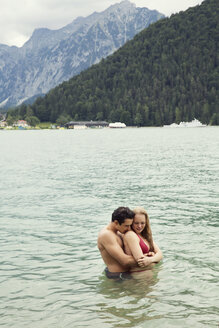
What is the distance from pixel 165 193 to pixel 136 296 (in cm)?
2113

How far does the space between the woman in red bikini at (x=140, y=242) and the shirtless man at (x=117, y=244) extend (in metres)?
0.18

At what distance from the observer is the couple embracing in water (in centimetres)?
1305

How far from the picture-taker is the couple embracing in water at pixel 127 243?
13047 mm

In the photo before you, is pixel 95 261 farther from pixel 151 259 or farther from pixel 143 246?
pixel 151 259

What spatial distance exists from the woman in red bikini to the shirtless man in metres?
0.18

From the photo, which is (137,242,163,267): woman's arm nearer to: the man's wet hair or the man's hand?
the man's hand

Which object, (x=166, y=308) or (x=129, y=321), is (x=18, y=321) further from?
(x=166, y=308)

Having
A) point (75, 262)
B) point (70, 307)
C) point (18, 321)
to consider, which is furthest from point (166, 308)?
point (75, 262)

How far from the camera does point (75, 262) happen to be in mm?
16797

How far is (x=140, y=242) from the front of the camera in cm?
1395

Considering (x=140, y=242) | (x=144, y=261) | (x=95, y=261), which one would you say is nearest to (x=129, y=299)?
(x=144, y=261)

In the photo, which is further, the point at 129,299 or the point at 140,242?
the point at 140,242

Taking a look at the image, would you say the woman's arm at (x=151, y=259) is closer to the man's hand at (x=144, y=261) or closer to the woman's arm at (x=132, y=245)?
the man's hand at (x=144, y=261)

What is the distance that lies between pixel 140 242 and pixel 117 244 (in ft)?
2.98
